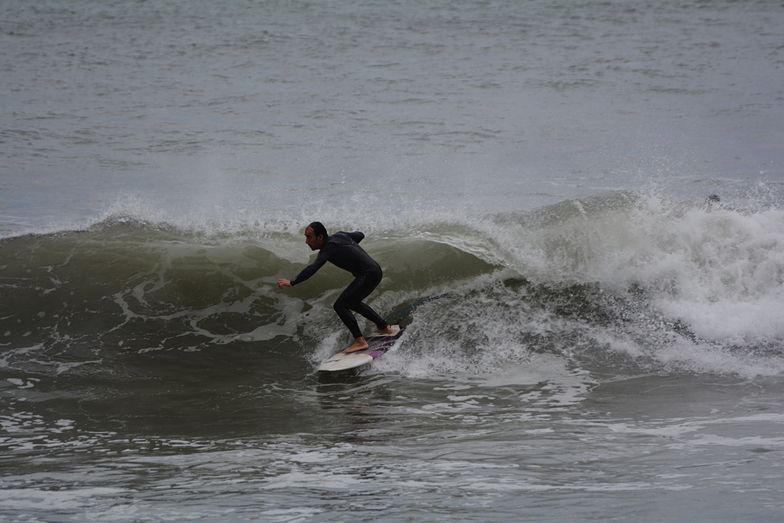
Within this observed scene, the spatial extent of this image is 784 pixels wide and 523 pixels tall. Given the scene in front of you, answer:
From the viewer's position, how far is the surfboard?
7199 millimetres

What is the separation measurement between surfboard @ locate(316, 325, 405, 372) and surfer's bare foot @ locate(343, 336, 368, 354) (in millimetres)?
38

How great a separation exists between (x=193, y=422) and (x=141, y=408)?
0.77 meters

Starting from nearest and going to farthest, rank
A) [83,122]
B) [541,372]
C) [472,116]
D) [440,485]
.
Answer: [440,485] < [541,372] < [83,122] < [472,116]

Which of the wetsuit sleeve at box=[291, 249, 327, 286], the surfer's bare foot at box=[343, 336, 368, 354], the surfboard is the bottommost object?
the surfboard

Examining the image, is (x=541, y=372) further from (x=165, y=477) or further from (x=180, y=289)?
(x=180, y=289)

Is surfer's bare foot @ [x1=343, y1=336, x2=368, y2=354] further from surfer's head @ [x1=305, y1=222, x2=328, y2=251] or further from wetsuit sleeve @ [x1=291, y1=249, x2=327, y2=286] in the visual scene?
surfer's head @ [x1=305, y1=222, x2=328, y2=251]

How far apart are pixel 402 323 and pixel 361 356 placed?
1.05 m

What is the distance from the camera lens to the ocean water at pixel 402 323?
4.00 m

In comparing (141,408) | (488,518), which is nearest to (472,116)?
(141,408)

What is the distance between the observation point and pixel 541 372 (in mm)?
7000

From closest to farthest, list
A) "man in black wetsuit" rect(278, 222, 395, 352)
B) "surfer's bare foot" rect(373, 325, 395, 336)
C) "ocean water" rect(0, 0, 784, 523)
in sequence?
1. "ocean water" rect(0, 0, 784, 523)
2. "man in black wetsuit" rect(278, 222, 395, 352)
3. "surfer's bare foot" rect(373, 325, 395, 336)

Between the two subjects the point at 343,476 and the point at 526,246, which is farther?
the point at 526,246

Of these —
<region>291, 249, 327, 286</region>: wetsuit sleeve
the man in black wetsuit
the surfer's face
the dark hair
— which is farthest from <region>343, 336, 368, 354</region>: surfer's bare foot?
the dark hair

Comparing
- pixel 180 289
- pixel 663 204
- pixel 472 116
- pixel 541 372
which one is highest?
pixel 472 116
